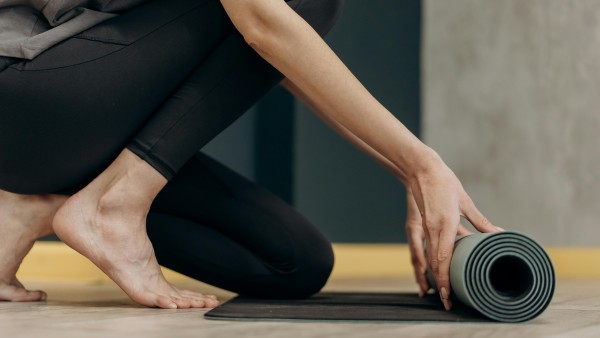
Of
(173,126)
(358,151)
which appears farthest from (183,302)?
(358,151)

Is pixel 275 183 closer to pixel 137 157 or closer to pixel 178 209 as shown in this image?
pixel 178 209

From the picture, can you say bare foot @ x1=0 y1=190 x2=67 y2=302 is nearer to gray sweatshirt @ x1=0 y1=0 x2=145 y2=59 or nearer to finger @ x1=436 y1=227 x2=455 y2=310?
gray sweatshirt @ x1=0 y1=0 x2=145 y2=59

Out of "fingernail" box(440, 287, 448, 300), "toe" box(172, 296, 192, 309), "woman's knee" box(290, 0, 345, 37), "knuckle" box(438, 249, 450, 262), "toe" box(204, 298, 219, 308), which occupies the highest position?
"woman's knee" box(290, 0, 345, 37)

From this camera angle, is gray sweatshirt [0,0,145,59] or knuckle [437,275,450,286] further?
gray sweatshirt [0,0,145,59]

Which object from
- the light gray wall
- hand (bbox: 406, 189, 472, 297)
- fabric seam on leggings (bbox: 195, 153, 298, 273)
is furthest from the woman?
the light gray wall

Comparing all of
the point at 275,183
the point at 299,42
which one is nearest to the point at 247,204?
the point at 299,42

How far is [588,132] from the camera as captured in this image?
10.8 ft

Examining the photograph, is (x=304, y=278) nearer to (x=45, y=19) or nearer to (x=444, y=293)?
(x=444, y=293)

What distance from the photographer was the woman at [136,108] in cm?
122

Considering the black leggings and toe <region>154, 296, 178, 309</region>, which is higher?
the black leggings

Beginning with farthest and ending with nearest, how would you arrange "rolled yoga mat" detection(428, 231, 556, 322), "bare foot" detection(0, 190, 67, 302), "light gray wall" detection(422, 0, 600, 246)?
"light gray wall" detection(422, 0, 600, 246)
"bare foot" detection(0, 190, 67, 302)
"rolled yoga mat" detection(428, 231, 556, 322)

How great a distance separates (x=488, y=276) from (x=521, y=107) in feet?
7.62

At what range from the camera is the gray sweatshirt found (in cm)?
132

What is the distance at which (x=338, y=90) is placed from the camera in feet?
4.00
